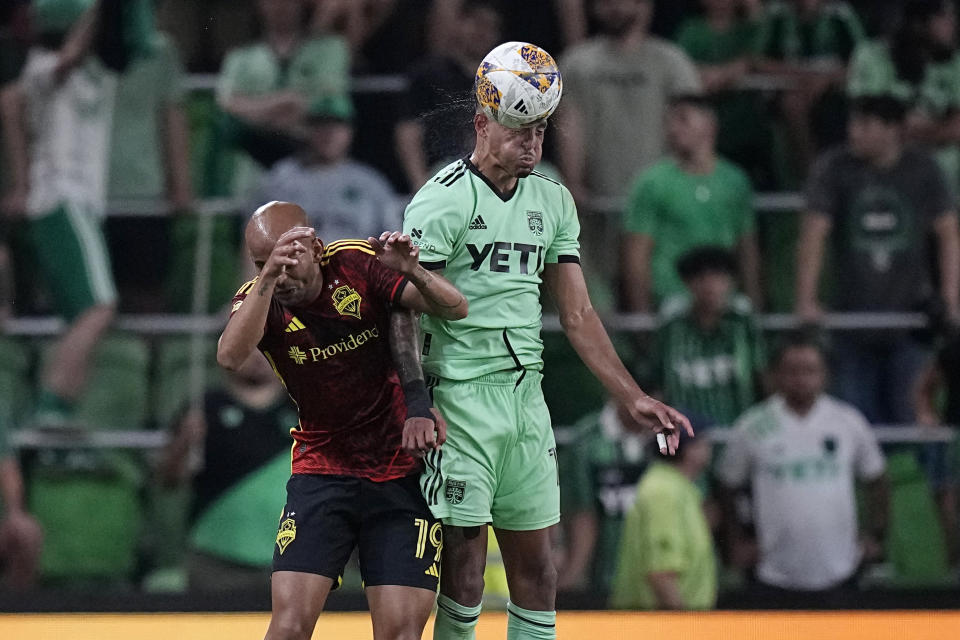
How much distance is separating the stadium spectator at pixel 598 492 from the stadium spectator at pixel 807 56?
1.84 meters

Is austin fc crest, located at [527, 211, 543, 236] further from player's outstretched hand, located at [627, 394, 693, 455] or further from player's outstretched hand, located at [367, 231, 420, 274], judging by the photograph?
player's outstretched hand, located at [627, 394, 693, 455]

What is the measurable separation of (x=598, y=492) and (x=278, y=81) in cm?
280

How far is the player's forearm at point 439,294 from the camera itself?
313 centimetres

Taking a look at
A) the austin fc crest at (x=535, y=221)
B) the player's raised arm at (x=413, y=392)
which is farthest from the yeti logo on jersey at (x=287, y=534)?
the austin fc crest at (x=535, y=221)

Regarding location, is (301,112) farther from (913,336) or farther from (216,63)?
(913,336)

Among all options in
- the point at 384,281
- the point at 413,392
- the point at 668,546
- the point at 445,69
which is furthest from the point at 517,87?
the point at 445,69

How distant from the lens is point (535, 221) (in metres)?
3.41

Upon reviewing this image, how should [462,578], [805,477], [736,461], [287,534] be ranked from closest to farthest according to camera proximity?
[287,534]
[462,578]
[805,477]
[736,461]

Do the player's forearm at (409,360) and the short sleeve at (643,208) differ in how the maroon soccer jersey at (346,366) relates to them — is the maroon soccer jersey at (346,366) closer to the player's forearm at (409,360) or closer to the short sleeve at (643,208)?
the player's forearm at (409,360)

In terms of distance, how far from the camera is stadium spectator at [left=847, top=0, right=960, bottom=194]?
22.0ft

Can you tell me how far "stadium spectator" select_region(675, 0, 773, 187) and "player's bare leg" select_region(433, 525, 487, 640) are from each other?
3.93m

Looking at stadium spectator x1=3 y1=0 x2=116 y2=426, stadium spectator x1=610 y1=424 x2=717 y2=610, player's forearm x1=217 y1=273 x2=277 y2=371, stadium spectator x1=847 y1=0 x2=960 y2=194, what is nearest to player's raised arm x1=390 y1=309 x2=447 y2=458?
player's forearm x1=217 y1=273 x2=277 y2=371

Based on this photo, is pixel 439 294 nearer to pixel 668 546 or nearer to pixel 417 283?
pixel 417 283

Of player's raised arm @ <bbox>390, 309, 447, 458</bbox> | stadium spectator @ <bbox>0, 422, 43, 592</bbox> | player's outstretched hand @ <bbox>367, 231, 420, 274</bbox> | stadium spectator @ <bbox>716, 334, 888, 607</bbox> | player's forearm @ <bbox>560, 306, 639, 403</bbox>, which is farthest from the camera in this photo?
stadium spectator @ <bbox>0, 422, 43, 592</bbox>
